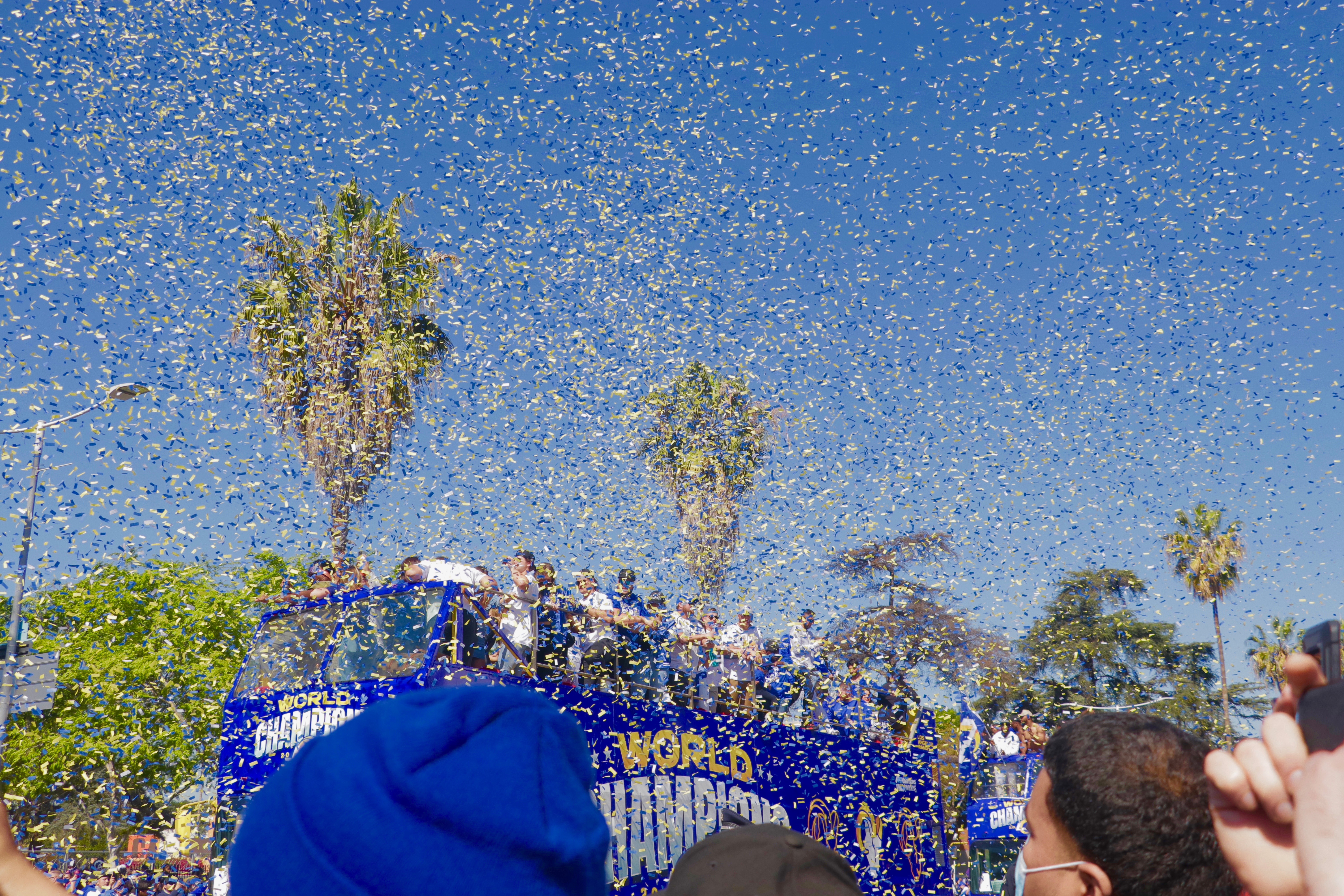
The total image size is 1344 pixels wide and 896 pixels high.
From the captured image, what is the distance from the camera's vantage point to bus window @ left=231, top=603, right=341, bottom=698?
7.80m

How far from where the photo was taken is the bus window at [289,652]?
7.80 m


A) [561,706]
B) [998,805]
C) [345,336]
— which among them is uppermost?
[345,336]

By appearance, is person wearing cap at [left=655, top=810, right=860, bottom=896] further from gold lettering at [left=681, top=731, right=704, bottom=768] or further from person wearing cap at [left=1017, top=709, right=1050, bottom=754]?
person wearing cap at [left=1017, top=709, right=1050, bottom=754]

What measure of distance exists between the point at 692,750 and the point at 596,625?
4.75 ft

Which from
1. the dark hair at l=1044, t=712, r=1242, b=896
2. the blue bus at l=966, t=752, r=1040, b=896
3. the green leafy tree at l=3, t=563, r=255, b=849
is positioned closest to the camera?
the dark hair at l=1044, t=712, r=1242, b=896

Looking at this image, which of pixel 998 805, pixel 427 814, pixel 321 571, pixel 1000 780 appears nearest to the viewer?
pixel 427 814

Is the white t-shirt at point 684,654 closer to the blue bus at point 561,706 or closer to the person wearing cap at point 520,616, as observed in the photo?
the blue bus at point 561,706

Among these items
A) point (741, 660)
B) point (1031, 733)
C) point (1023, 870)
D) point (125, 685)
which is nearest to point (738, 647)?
point (741, 660)

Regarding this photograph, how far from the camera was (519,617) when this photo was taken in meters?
8.23

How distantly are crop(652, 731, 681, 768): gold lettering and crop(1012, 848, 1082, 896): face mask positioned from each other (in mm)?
5596

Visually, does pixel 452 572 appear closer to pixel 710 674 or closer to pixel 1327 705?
pixel 710 674

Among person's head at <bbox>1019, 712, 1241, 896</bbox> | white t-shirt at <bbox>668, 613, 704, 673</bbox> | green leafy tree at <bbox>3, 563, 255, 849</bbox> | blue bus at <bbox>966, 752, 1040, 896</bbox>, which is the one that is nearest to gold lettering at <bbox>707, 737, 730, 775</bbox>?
white t-shirt at <bbox>668, 613, 704, 673</bbox>

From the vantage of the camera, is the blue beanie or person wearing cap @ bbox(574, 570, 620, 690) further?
person wearing cap @ bbox(574, 570, 620, 690)

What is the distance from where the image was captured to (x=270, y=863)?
889 millimetres
